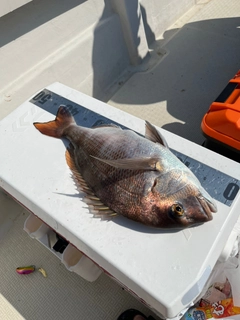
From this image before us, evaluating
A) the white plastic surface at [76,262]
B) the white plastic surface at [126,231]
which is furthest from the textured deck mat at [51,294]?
the white plastic surface at [126,231]

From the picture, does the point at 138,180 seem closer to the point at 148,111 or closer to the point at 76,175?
the point at 76,175

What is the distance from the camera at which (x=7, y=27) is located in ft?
5.90

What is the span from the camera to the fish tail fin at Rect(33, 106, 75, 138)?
4.90 feet

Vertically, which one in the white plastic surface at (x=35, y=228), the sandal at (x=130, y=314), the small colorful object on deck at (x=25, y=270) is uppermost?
the white plastic surface at (x=35, y=228)

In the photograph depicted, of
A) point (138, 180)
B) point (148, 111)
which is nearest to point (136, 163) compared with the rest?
point (138, 180)

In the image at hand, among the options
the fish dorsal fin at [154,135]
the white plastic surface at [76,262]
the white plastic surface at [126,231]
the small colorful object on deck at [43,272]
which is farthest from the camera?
the small colorful object on deck at [43,272]

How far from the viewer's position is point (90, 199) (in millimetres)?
1233

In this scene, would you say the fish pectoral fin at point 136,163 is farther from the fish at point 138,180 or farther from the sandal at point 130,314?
the sandal at point 130,314

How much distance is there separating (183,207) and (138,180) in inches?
7.5

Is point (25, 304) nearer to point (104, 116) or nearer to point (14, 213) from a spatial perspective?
point (14, 213)

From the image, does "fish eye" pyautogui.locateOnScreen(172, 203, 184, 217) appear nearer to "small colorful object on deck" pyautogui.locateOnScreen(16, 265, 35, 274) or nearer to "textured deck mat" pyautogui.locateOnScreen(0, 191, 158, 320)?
"textured deck mat" pyautogui.locateOnScreen(0, 191, 158, 320)

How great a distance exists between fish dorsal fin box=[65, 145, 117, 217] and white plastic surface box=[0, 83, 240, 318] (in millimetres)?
26

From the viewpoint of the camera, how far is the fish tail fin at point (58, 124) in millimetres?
1492

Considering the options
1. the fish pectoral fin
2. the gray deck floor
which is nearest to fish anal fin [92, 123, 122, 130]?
the fish pectoral fin
